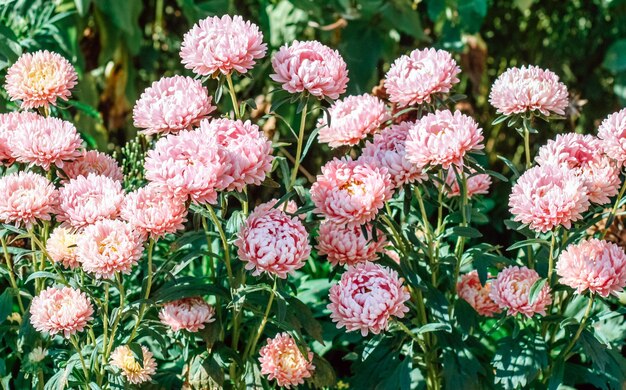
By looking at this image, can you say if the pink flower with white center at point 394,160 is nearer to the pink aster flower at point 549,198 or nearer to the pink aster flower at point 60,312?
the pink aster flower at point 549,198

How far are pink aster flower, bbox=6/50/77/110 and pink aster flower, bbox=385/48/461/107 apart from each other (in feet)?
1.68

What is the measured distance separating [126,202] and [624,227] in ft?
3.73

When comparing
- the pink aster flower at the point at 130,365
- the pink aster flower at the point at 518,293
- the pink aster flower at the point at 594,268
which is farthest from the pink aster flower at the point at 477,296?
the pink aster flower at the point at 130,365

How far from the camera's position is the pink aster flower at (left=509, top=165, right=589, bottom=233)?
132cm

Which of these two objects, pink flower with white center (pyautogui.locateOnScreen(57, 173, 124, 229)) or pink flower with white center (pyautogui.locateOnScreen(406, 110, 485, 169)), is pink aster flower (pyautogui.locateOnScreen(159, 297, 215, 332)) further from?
pink flower with white center (pyautogui.locateOnScreen(406, 110, 485, 169))

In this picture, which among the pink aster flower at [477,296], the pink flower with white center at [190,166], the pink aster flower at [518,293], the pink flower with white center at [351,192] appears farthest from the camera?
the pink aster flower at [477,296]

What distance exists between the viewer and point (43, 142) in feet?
4.54

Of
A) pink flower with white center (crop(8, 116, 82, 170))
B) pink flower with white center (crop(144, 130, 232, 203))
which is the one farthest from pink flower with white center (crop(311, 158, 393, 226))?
pink flower with white center (crop(8, 116, 82, 170))

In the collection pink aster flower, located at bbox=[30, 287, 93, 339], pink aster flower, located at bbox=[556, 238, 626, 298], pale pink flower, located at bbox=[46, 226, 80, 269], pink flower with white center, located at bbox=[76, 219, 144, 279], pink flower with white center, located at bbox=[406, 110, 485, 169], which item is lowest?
pink aster flower, located at bbox=[30, 287, 93, 339]

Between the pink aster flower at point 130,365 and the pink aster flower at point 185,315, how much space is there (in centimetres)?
6

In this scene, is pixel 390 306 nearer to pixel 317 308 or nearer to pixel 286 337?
pixel 286 337

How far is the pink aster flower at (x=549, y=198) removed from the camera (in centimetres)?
132

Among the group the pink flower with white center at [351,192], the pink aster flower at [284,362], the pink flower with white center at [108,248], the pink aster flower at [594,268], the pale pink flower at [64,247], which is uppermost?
the pink flower with white center at [351,192]

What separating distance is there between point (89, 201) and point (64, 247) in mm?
87
